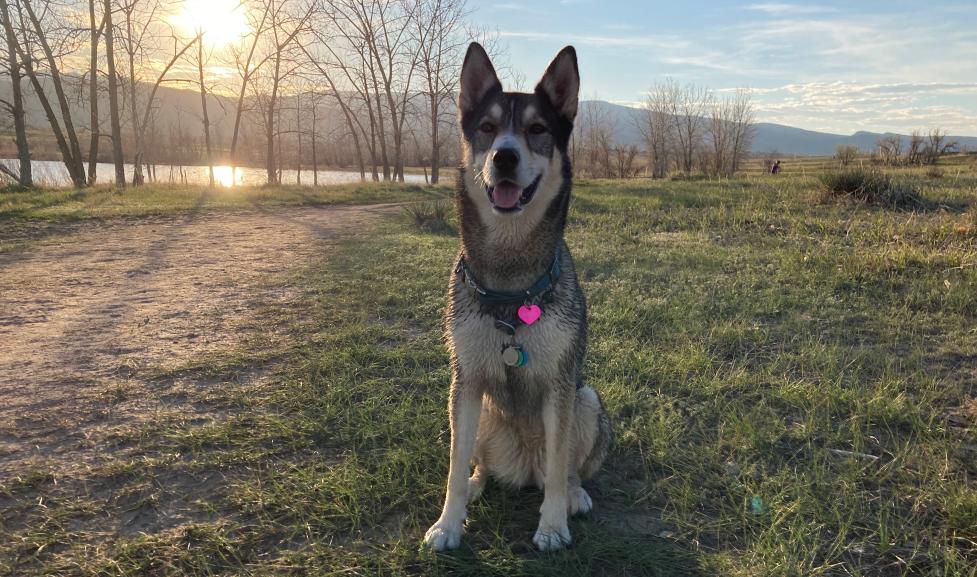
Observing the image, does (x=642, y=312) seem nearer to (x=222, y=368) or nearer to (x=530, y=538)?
(x=530, y=538)

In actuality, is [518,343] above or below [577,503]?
above

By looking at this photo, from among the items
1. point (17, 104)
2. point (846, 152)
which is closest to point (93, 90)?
point (17, 104)

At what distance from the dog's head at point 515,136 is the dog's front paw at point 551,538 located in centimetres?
148

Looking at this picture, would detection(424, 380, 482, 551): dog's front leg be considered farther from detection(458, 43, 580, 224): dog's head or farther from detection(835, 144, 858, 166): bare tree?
detection(835, 144, 858, 166): bare tree

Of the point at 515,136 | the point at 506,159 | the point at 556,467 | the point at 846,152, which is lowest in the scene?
the point at 556,467

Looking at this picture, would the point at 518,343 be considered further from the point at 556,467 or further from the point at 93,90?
the point at 93,90

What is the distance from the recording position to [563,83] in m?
2.87

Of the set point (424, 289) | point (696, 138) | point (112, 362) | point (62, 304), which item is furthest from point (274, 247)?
point (696, 138)

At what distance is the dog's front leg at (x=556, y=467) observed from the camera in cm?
239

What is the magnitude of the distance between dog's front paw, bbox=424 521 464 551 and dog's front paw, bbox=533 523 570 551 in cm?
37

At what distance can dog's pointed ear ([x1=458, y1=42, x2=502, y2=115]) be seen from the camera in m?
2.81

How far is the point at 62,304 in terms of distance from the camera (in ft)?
19.4

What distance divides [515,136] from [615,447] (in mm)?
1966

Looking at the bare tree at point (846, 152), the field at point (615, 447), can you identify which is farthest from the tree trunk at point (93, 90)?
the bare tree at point (846, 152)
